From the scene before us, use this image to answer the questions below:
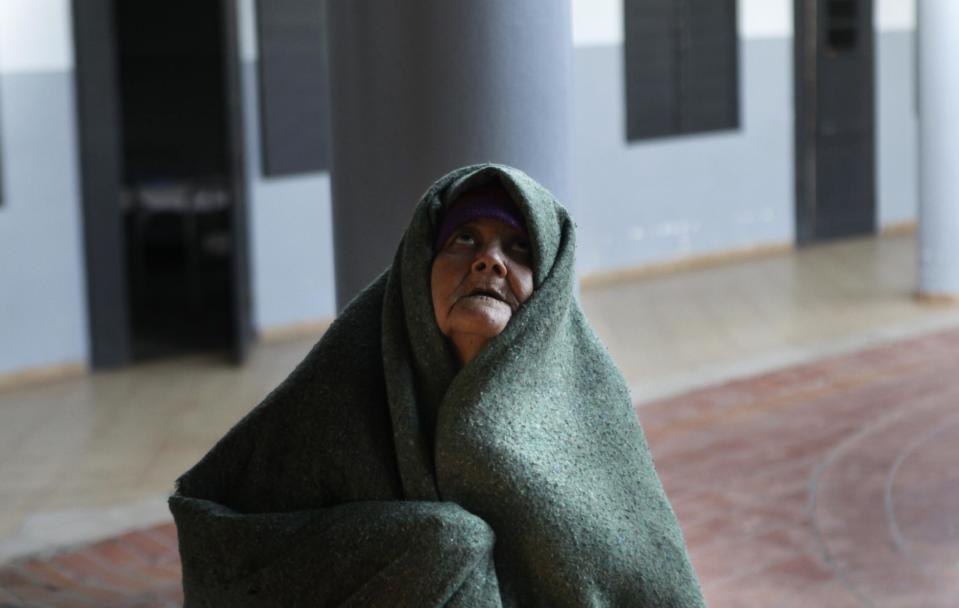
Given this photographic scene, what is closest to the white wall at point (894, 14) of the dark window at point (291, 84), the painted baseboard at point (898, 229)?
the painted baseboard at point (898, 229)

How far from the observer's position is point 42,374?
23.8 feet

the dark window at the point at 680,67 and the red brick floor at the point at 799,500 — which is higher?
the dark window at the point at 680,67

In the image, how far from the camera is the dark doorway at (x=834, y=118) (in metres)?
10.5

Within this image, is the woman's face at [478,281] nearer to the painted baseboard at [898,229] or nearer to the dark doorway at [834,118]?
the dark doorway at [834,118]

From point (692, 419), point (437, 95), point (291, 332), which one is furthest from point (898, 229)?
point (437, 95)

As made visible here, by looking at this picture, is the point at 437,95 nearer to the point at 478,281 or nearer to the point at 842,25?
the point at 478,281

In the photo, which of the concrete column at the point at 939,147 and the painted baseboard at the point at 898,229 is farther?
the painted baseboard at the point at 898,229

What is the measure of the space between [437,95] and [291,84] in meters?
4.46

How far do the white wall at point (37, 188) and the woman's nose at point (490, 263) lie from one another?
17.9ft

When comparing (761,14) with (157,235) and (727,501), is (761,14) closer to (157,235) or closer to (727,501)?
(157,235)

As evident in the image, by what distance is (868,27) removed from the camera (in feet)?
35.5

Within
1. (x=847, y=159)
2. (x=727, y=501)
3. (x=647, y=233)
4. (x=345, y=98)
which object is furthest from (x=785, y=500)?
(x=847, y=159)

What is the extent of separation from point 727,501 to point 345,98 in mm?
2127

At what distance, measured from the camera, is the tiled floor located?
5.04 m
